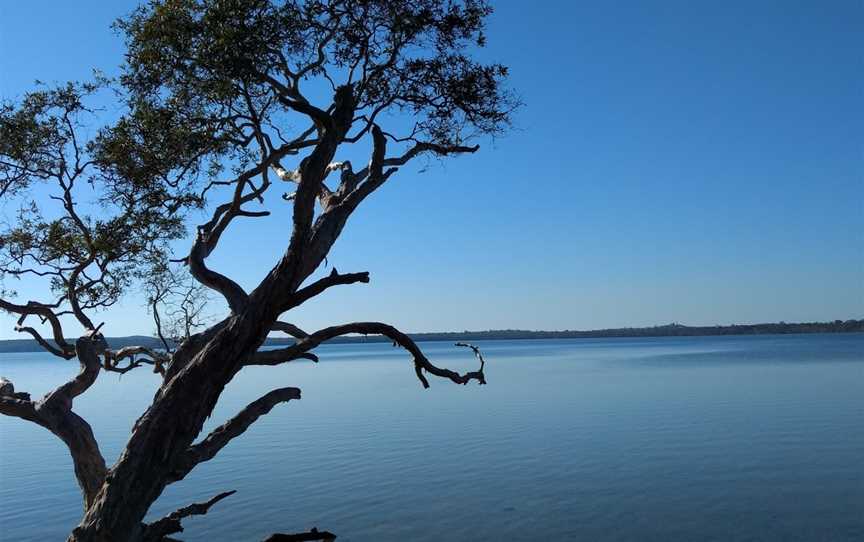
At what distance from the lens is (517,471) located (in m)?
17.3

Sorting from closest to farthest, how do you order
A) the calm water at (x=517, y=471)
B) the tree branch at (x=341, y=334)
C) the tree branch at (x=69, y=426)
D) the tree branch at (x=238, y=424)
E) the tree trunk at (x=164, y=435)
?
1. the tree trunk at (x=164, y=435)
2. the tree branch at (x=341, y=334)
3. the tree branch at (x=238, y=424)
4. the tree branch at (x=69, y=426)
5. the calm water at (x=517, y=471)

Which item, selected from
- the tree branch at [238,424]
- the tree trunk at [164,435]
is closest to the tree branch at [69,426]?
the tree branch at [238,424]

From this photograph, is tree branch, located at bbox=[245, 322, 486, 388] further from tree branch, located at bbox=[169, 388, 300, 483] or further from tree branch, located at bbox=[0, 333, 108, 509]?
A: tree branch, located at bbox=[0, 333, 108, 509]

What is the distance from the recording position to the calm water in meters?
13.0

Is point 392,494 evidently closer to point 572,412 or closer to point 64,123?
point 64,123

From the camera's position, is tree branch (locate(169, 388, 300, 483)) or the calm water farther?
the calm water

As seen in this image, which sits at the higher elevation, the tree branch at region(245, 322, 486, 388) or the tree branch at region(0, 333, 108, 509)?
the tree branch at region(245, 322, 486, 388)

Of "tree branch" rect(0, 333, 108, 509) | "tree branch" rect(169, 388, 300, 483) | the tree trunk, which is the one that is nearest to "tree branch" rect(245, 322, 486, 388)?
"tree branch" rect(169, 388, 300, 483)

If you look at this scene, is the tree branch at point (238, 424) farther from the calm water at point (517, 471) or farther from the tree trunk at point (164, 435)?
the calm water at point (517, 471)

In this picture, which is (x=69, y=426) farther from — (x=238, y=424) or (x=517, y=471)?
(x=517, y=471)

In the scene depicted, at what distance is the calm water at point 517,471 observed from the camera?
12992 mm

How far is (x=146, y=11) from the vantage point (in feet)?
28.7

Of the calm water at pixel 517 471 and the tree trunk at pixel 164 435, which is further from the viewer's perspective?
the calm water at pixel 517 471

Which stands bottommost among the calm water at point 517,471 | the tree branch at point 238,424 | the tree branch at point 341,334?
the calm water at point 517,471
